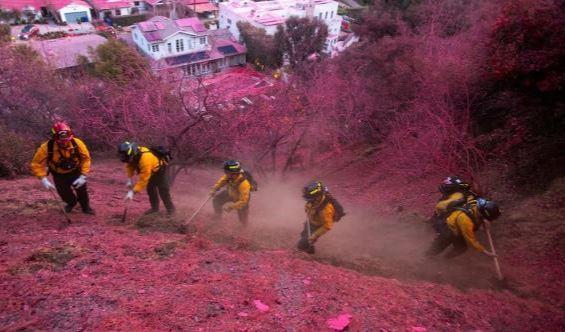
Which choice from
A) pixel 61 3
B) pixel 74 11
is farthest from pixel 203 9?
pixel 61 3

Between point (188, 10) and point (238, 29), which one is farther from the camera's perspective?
point (188, 10)

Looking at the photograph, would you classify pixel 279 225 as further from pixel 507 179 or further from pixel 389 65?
pixel 389 65

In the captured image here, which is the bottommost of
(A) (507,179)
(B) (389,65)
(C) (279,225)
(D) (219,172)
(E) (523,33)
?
(D) (219,172)

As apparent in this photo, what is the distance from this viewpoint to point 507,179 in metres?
9.33

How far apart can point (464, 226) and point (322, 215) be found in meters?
2.39

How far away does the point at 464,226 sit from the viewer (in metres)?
6.32

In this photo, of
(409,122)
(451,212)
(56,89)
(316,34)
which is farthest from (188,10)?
(451,212)

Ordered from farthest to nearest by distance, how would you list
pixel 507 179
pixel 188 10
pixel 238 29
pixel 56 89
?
1. pixel 188 10
2. pixel 238 29
3. pixel 56 89
4. pixel 507 179

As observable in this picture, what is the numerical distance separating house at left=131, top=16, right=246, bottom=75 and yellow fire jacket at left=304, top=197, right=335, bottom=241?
23.4 metres

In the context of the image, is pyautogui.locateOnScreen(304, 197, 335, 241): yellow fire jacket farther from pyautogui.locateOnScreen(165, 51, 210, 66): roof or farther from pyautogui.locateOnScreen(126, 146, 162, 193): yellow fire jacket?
pyautogui.locateOnScreen(165, 51, 210, 66): roof

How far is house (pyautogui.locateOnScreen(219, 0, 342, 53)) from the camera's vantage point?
108 ft

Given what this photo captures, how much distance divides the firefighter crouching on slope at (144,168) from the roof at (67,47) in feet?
68.2

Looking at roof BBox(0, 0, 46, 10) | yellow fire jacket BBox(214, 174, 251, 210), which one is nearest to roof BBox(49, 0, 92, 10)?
roof BBox(0, 0, 46, 10)

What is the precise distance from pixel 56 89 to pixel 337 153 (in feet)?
40.1
